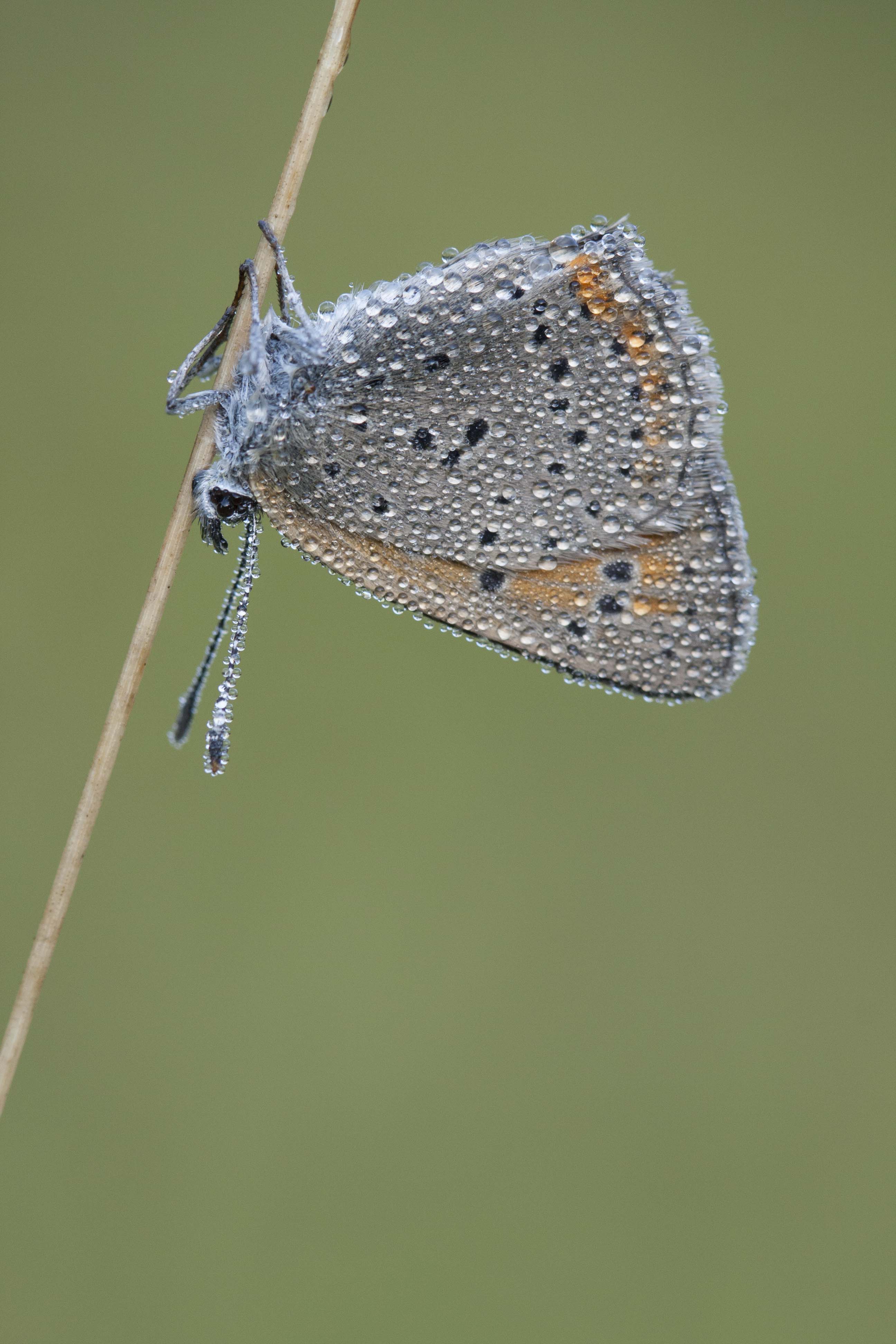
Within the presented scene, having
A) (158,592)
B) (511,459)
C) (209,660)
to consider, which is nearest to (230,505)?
(158,592)

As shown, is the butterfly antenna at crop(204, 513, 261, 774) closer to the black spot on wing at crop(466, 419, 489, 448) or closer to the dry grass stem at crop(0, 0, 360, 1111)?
the dry grass stem at crop(0, 0, 360, 1111)

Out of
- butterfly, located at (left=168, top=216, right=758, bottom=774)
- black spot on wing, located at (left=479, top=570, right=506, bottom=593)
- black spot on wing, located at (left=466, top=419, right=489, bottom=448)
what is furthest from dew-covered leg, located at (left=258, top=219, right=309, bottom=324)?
black spot on wing, located at (left=479, top=570, right=506, bottom=593)

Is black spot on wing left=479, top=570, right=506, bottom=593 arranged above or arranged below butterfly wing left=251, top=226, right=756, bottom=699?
below

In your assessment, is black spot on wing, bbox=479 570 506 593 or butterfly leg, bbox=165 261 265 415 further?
black spot on wing, bbox=479 570 506 593

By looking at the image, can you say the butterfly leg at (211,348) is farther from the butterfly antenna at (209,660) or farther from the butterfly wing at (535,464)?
the butterfly antenna at (209,660)

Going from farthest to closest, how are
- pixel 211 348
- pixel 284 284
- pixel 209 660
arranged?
pixel 209 660 → pixel 211 348 → pixel 284 284

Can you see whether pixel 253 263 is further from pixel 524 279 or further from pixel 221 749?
pixel 221 749

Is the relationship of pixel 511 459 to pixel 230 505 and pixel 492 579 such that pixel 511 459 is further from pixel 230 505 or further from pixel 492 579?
pixel 230 505
